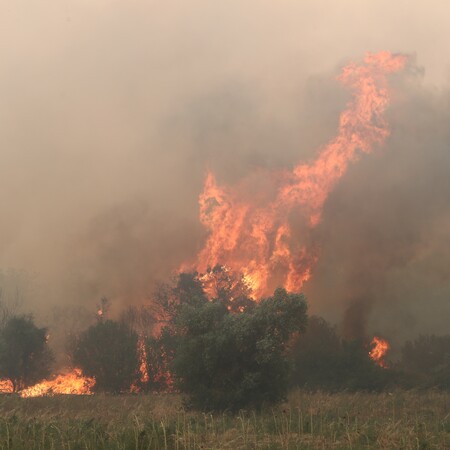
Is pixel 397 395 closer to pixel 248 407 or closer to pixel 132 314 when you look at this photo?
pixel 248 407

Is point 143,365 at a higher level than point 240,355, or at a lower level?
lower

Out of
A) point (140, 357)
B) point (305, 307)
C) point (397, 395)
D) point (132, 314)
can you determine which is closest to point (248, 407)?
point (305, 307)

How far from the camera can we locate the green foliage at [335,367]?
50969 mm

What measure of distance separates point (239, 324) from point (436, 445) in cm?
1907

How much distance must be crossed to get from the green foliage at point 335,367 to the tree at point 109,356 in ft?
71.1

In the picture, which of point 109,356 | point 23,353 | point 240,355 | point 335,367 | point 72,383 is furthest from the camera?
point 23,353

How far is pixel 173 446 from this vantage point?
591 inches

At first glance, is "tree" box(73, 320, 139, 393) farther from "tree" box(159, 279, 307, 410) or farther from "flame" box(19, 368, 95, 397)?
"tree" box(159, 279, 307, 410)

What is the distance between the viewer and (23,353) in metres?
69.1

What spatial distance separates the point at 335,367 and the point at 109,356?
28695mm

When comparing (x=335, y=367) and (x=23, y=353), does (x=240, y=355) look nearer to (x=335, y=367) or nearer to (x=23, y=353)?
(x=335, y=367)

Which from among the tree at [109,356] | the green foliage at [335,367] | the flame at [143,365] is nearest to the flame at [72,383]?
the tree at [109,356]

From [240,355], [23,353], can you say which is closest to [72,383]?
[23,353]

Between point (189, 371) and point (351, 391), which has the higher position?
point (189, 371)
